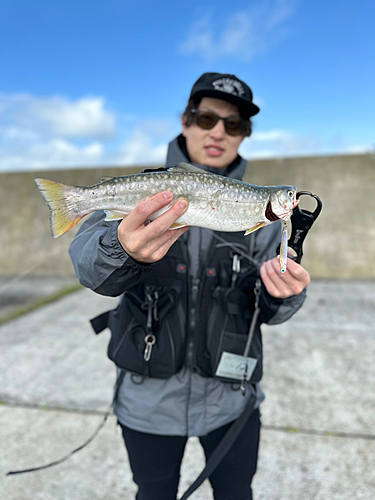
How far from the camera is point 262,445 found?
2.82 meters

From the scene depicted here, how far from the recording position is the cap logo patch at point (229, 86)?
180cm

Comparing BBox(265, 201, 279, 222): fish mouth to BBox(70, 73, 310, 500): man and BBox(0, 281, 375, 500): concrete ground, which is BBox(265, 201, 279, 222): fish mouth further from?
BBox(0, 281, 375, 500): concrete ground

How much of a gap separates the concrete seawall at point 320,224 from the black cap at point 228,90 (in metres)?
7.46

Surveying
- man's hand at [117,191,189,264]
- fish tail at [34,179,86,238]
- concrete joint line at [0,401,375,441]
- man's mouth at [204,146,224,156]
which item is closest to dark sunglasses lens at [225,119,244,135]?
man's mouth at [204,146,224,156]

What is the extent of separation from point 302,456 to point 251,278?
1741mm

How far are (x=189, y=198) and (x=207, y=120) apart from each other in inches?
30.6

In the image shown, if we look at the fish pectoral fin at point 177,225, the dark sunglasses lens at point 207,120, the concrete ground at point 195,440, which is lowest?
the concrete ground at point 195,440

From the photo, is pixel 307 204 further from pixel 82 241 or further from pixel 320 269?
pixel 82 241

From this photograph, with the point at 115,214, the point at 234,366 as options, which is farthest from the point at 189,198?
the point at 234,366

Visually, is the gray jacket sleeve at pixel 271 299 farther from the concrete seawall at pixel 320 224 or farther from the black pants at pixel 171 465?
the concrete seawall at pixel 320 224

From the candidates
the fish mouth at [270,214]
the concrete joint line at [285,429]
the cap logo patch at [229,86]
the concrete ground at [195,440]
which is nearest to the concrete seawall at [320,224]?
the concrete ground at [195,440]

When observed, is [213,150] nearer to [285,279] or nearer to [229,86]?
[229,86]

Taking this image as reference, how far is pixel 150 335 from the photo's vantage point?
1.69 meters

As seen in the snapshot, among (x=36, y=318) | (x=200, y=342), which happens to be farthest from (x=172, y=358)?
(x=36, y=318)
